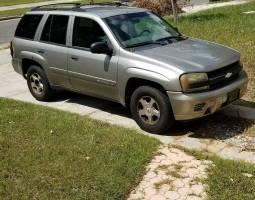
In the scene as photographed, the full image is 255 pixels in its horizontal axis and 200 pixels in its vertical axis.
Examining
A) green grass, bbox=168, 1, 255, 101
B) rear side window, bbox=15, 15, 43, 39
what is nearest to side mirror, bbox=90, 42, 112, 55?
rear side window, bbox=15, 15, 43, 39

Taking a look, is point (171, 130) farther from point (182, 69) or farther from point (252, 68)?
point (252, 68)

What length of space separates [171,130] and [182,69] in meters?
1.06

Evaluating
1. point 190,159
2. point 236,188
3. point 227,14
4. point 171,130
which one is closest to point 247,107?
point 171,130

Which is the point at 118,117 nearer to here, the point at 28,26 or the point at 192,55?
the point at 192,55

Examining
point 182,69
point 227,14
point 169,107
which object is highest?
point 182,69

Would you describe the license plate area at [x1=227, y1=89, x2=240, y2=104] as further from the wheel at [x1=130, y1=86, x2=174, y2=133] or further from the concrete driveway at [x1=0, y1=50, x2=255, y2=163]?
the wheel at [x1=130, y1=86, x2=174, y2=133]

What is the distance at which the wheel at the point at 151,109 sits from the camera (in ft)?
21.9

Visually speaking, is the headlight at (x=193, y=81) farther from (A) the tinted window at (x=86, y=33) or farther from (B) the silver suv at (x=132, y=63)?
(A) the tinted window at (x=86, y=33)

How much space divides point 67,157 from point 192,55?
7.31ft

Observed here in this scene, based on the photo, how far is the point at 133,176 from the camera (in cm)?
564

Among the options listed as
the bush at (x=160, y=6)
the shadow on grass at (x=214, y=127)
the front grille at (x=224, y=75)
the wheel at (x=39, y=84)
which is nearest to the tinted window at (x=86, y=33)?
the wheel at (x=39, y=84)

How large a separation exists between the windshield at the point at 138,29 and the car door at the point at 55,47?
3.26 ft

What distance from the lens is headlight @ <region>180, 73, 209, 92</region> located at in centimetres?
638

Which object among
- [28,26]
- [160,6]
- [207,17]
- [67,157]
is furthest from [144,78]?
[160,6]
